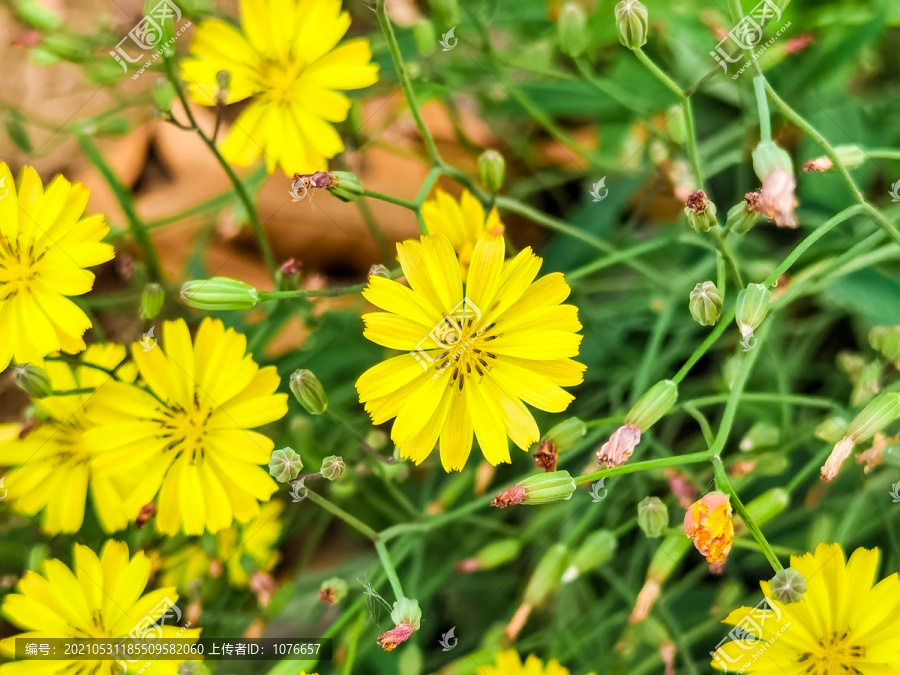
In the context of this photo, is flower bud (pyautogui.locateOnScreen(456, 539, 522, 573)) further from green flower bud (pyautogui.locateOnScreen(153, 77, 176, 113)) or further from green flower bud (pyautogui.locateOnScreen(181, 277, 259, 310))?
green flower bud (pyautogui.locateOnScreen(153, 77, 176, 113))

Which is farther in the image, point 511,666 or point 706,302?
point 511,666

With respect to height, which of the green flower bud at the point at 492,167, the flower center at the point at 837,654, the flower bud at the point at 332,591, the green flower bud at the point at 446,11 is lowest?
the flower center at the point at 837,654

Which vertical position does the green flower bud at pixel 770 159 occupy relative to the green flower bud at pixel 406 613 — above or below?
above

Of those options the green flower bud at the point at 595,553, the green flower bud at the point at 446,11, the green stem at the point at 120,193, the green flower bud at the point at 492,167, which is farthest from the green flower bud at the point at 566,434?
the green stem at the point at 120,193

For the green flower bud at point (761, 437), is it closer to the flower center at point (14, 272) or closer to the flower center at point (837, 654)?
the flower center at point (837, 654)

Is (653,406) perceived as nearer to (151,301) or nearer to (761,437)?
(761,437)

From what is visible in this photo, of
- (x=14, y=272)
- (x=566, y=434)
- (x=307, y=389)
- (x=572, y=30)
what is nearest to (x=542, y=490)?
(x=566, y=434)

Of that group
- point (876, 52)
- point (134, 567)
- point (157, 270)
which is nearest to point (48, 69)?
point (157, 270)
